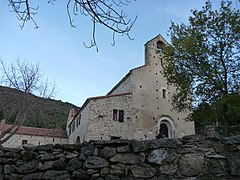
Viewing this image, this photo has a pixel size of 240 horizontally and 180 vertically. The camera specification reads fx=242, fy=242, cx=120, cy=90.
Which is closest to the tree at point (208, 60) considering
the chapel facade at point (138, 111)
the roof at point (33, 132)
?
the chapel facade at point (138, 111)

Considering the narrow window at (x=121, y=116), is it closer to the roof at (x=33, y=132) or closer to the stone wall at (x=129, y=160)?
the roof at (x=33, y=132)

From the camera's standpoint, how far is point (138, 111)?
20.2m

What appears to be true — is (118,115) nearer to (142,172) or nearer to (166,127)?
(166,127)

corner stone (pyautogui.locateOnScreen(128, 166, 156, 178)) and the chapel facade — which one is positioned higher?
the chapel facade

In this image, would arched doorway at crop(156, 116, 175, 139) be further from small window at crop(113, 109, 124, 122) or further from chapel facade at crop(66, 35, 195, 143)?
small window at crop(113, 109, 124, 122)

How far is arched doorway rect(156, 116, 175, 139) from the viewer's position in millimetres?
21172

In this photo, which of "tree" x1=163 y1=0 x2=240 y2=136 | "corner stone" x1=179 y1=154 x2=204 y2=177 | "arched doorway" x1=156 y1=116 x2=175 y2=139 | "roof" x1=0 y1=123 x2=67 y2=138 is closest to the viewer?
"corner stone" x1=179 y1=154 x2=204 y2=177

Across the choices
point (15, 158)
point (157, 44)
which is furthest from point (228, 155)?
point (157, 44)

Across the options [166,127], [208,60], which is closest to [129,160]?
[208,60]

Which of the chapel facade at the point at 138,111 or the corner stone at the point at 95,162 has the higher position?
the chapel facade at the point at 138,111

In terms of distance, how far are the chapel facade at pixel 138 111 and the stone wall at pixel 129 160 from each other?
13.7 meters

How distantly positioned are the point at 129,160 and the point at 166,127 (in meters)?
18.6

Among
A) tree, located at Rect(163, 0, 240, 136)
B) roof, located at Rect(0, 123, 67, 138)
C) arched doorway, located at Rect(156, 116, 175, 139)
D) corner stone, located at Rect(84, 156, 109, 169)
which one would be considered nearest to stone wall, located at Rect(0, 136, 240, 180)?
corner stone, located at Rect(84, 156, 109, 169)

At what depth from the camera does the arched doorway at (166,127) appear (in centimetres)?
2117
